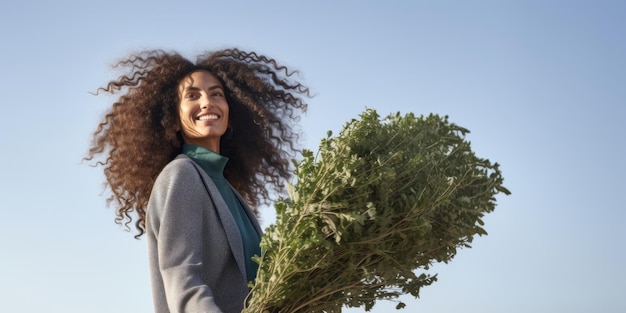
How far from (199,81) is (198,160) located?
528 millimetres

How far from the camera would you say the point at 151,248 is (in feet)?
11.5

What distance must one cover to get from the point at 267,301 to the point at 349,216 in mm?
458

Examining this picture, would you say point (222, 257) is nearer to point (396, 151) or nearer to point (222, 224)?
point (222, 224)

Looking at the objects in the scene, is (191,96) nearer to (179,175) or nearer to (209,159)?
(209,159)

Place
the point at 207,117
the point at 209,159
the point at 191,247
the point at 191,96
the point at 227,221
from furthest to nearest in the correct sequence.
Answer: the point at 191,96
the point at 207,117
the point at 209,159
the point at 227,221
the point at 191,247

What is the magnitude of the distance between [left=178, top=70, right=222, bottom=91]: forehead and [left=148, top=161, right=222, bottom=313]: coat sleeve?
2.17 ft

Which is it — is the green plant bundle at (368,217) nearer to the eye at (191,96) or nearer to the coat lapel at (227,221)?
the coat lapel at (227,221)

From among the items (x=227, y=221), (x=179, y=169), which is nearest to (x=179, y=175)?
(x=179, y=169)

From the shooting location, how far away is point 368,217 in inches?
116

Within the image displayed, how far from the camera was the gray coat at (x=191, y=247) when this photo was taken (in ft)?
10.6

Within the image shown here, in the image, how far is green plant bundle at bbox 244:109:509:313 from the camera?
2891 millimetres

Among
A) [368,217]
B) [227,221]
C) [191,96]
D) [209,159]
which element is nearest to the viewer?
[368,217]

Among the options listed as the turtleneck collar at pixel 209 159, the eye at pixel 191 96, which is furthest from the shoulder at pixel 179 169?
the eye at pixel 191 96

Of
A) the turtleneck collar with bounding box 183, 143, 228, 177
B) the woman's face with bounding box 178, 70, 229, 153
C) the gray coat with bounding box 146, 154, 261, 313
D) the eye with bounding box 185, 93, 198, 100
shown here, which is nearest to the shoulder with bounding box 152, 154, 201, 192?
the gray coat with bounding box 146, 154, 261, 313
